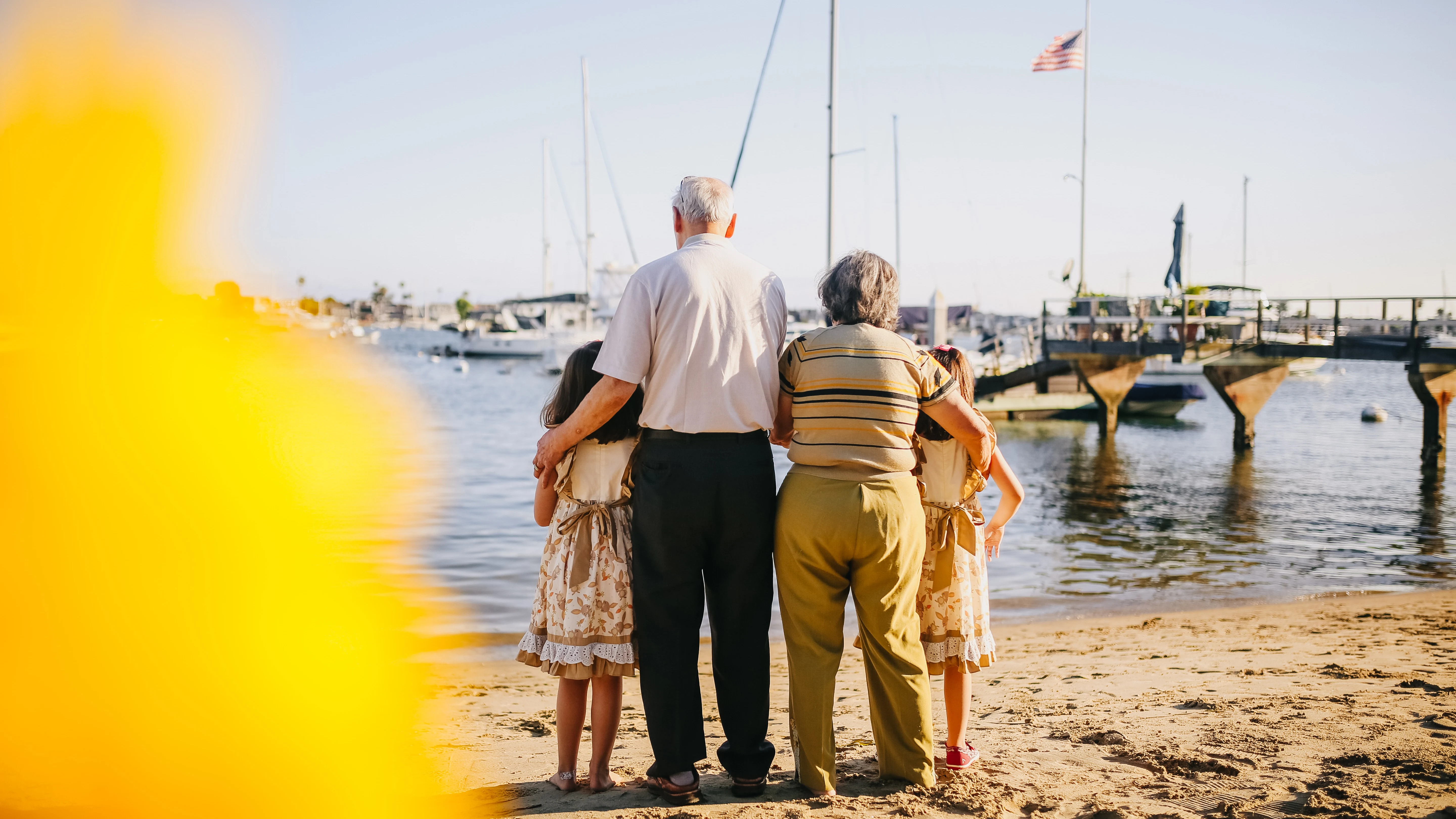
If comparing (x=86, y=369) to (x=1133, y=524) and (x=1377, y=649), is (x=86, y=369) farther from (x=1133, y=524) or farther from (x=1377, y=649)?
(x=1377, y=649)

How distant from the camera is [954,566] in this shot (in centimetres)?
364

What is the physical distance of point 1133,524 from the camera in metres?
13.0

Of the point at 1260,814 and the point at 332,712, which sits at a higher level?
the point at 1260,814

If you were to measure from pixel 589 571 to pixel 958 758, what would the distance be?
5.29 ft

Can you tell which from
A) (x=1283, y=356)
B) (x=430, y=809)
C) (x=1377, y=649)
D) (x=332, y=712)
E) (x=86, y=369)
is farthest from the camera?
(x=86, y=369)

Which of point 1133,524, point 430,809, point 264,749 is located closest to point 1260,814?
point 430,809

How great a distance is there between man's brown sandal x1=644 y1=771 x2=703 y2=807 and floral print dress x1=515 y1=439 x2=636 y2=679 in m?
0.40

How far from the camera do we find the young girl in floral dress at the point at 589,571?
340 centimetres

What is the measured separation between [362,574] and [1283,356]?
1903 centimetres

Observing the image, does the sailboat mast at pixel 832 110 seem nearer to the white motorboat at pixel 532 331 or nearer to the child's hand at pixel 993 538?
the child's hand at pixel 993 538

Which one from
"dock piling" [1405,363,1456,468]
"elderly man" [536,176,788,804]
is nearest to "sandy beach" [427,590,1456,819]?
"elderly man" [536,176,788,804]

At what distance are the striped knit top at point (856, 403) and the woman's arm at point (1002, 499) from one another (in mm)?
523

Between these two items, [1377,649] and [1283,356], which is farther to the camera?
[1283,356]

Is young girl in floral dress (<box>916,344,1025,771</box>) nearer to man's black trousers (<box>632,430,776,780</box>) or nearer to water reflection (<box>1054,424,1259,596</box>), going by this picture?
man's black trousers (<box>632,430,776,780</box>)
